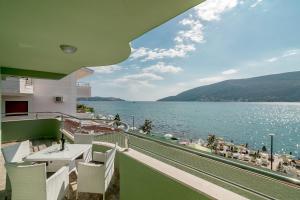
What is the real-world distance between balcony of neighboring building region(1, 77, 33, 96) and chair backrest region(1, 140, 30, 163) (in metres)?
9.23

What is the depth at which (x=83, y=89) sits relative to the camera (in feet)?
59.3

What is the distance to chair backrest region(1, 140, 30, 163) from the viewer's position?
331cm

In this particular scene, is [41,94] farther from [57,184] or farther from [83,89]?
[57,184]

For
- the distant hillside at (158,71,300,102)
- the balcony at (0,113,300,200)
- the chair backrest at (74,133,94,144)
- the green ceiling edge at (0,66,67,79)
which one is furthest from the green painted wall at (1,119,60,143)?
the distant hillside at (158,71,300,102)

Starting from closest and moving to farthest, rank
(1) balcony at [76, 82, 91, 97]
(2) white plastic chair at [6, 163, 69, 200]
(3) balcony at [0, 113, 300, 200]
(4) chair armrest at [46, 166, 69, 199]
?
1. (3) balcony at [0, 113, 300, 200]
2. (2) white plastic chair at [6, 163, 69, 200]
3. (4) chair armrest at [46, 166, 69, 199]
4. (1) balcony at [76, 82, 91, 97]

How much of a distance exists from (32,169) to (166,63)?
8524 centimetres

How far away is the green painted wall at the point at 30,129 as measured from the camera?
7780mm

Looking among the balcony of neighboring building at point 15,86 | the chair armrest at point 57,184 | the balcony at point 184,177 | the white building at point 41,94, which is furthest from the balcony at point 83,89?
the chair armrest at point 57,184

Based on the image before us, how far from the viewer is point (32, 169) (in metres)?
2.41

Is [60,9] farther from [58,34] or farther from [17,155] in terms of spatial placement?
[17,155]

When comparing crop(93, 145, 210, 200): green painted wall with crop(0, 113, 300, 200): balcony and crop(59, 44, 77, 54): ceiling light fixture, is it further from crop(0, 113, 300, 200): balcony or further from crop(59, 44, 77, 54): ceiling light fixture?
crop(59, 44, 77, 54): ceiling light fixture

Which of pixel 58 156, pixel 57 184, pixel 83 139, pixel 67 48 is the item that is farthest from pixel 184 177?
pixel 83 139

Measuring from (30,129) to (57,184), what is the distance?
6.88m

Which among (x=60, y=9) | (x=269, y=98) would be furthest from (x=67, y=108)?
(x=269, y=98)
